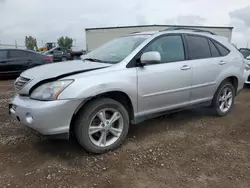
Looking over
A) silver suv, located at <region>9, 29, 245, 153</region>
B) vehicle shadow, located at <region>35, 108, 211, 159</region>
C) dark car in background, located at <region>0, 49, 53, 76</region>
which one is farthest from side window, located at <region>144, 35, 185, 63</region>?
dark car in background, located at <region>0, 49, 53, 76</region>

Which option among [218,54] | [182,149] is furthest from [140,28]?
[182,149]

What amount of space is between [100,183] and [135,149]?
0.88 meters

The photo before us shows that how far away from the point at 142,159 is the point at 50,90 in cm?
141

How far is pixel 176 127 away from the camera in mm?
4133

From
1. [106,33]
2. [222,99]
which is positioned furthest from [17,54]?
[106,33]

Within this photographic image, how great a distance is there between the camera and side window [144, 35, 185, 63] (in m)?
3.67

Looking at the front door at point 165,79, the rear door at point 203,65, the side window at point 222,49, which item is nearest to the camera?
the front door at point 165,79

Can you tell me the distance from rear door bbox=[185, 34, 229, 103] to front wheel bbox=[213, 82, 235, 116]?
22 centimetres

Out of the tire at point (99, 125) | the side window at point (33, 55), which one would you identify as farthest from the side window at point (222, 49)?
the side window at point (33, 55)

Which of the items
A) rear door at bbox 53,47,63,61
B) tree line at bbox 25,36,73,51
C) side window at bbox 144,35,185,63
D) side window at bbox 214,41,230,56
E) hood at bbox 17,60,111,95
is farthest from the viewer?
tree line at bbox 25,36,73,51

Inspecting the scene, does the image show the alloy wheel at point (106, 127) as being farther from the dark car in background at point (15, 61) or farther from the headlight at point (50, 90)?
the dark car in background at point (15, 61)

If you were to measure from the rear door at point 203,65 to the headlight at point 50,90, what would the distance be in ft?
7.23

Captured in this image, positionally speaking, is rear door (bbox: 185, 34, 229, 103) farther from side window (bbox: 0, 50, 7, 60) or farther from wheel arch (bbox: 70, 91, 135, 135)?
side window (bbox: 0, 50, 7, 60)

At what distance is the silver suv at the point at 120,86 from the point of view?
9.12ft
